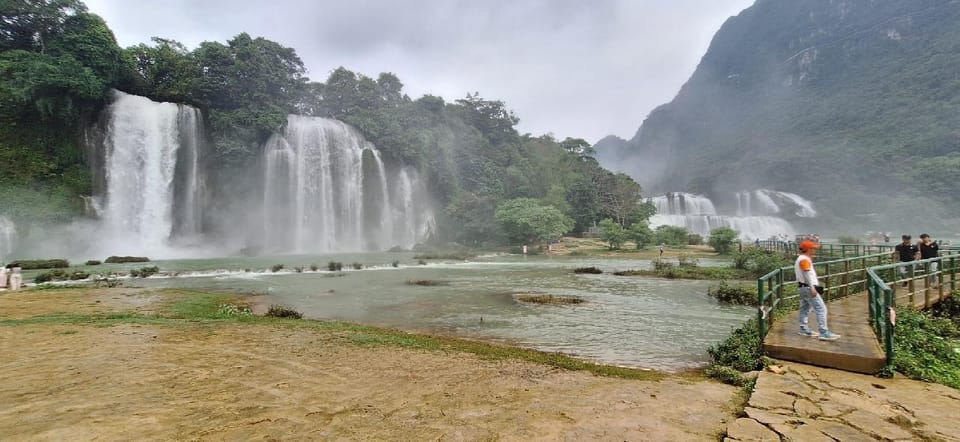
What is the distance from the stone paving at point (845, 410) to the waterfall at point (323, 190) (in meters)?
44.8

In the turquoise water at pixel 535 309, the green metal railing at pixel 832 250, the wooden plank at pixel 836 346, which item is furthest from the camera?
the green metal railing at pixel 832 250

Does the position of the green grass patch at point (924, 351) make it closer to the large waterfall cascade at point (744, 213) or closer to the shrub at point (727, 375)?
the shrub at point (727, 375)

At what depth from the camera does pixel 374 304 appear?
43.5 ft

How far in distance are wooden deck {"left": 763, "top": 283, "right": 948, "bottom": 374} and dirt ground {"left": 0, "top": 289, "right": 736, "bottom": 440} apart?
130 cm

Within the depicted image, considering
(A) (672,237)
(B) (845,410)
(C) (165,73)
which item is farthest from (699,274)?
(C) (165,73)

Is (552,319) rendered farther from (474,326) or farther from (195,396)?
(195,396)

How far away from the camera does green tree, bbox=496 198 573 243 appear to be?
46.2 metres

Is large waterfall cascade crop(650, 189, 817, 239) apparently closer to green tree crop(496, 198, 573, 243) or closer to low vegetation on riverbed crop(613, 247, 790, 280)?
green tree crop(496, 198, 573, 243)

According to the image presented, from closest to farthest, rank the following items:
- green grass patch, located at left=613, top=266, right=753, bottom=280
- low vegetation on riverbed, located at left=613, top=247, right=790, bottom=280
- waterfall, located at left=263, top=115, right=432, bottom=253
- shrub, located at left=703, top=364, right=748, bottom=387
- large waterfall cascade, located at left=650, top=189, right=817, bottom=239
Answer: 1. shrub, located at left=703, top=364, right=748, bottom=387
2. low vegetation on riverbed, located at left=613, top=247, right=790, bottom=280
3. green grass patch, located at left=613, top=266, right=753, bottom=280
4. waterfall, located at left=263, top=115, right=432, bottom=253
5. large waterfall cascade, located at left=650, top=189, right=817, bottom=239

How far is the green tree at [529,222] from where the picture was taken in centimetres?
4616

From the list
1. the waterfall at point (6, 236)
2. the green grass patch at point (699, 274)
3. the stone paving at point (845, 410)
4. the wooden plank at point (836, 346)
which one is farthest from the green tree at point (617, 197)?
the waterfall at point (6, 236)

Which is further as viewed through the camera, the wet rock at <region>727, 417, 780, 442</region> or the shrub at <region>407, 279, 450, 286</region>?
the shrub at <region>407, 279, 450, 286</region>

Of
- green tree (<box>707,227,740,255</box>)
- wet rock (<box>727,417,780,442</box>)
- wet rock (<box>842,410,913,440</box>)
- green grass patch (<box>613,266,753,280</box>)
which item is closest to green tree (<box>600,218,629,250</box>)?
green tree (<box>707,227,740,255</box>)

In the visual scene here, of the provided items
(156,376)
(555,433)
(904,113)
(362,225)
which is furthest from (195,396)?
(904,113)
